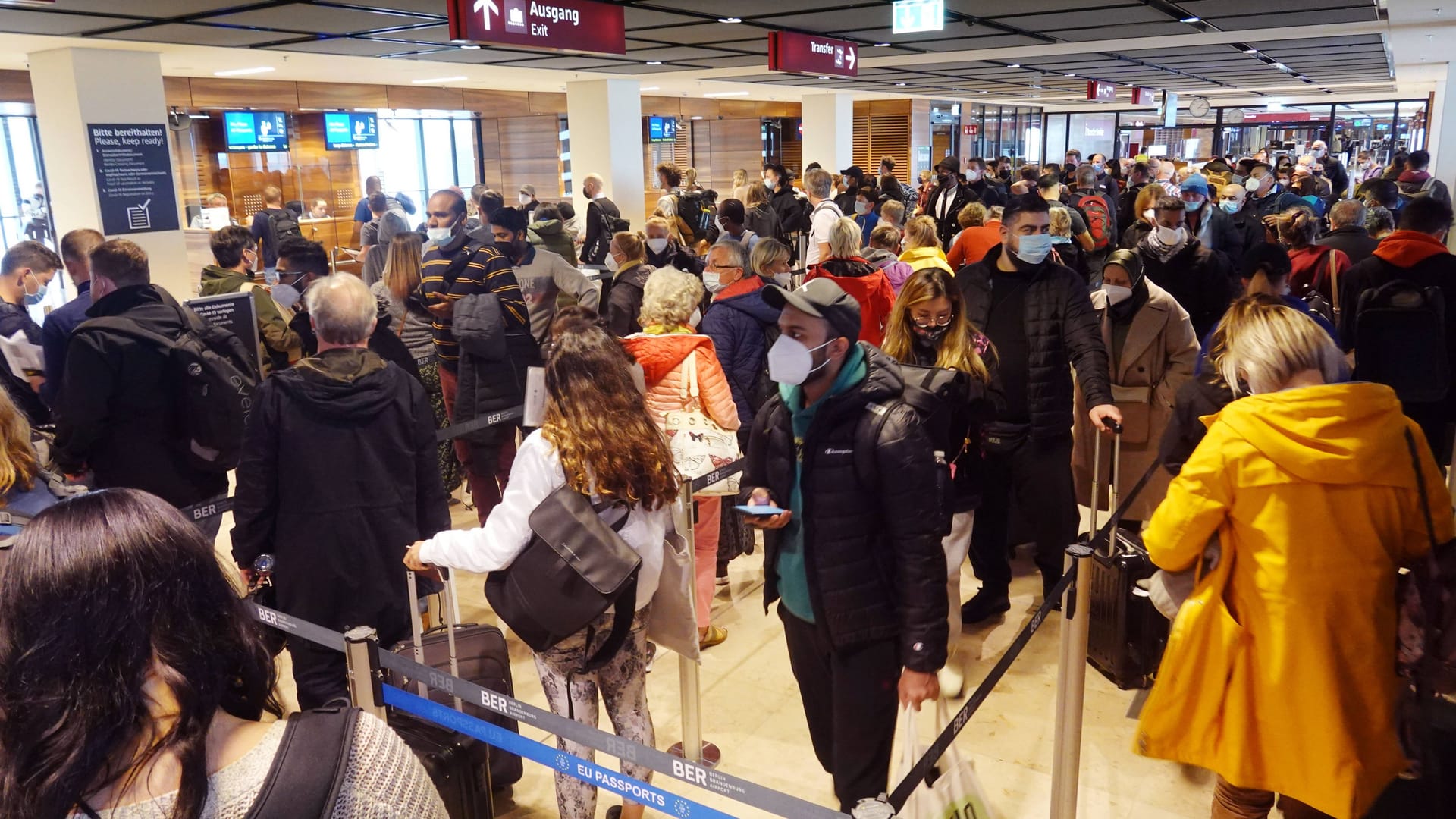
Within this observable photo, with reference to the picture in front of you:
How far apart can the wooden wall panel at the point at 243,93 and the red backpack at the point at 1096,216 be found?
10.7 meters

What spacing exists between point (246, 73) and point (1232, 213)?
36.5 feet

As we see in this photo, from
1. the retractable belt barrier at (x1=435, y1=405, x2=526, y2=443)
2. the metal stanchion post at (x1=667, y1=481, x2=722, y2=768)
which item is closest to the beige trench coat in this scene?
the metal stanchion post at (x1=667, y1=481, x2=722, y2=768)

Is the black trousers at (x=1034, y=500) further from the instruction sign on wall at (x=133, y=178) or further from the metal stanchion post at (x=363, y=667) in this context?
the instruction sign on wall at (x=133, y=178)

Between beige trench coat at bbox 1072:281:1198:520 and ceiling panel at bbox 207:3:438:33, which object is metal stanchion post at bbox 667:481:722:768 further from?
ceiling panel at bbox 207:3:438:33

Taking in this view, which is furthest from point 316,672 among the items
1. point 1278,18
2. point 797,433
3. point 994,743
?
point 1278,18

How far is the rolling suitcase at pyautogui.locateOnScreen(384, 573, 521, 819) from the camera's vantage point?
2.74 m

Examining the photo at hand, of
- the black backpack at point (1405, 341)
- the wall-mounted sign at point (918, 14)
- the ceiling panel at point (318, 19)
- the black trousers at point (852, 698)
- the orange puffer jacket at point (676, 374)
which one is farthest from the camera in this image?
the wall-mounted sign at point (918, 14)

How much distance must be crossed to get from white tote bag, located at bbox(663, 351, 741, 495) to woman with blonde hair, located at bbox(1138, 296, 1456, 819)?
69.9 inches

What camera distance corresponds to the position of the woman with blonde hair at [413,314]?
5281 millimetres

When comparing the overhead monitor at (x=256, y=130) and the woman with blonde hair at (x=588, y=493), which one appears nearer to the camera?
the woman with blonde hair at (x=588, y=493)

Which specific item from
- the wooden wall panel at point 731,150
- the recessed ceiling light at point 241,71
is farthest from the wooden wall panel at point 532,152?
the recessed ceiling light at point 241,71

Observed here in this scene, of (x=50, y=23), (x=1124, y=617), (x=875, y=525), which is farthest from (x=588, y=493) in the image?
(x=50, y=23)

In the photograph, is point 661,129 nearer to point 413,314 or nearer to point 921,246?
point 921,246

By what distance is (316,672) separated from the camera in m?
3.07
